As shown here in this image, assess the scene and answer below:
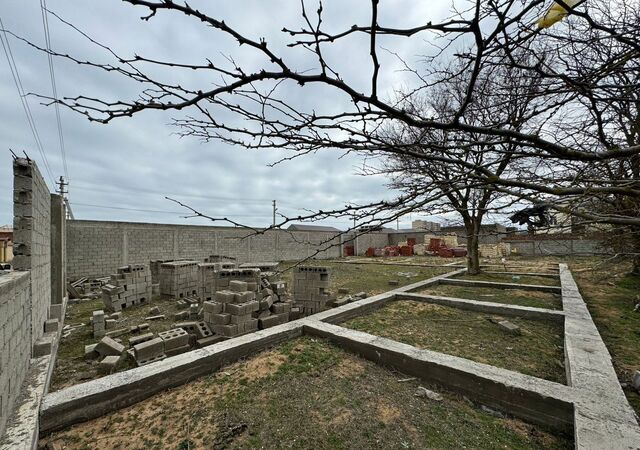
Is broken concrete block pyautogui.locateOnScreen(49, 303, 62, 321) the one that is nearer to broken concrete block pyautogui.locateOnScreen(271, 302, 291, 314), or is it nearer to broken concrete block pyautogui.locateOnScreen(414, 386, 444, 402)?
broken concrete block pyautogui.locateOnScreen(271, 302, 291, 314)

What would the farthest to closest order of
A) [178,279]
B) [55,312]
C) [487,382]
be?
[178,279], [55,312], [487,382]

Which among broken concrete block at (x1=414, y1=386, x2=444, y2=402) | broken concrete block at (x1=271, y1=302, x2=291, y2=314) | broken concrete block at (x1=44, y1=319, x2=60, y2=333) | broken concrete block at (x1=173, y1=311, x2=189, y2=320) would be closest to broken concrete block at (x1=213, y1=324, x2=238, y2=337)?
broken concrete block at (x1=271, y1=302, x2=291, y2=314)

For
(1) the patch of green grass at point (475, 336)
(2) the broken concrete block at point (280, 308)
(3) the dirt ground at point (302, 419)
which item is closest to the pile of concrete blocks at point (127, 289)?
(2) the broken concrete block at point (280, 308)

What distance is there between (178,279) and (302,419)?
24.9ft

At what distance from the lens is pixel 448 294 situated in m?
8.72

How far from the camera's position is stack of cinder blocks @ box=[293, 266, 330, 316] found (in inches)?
282

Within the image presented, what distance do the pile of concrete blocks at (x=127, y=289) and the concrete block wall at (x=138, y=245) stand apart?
2.96m

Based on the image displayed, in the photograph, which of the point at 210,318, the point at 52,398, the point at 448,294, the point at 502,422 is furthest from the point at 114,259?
the point at 502,422

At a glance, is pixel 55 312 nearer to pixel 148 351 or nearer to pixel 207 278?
pixel 207 278

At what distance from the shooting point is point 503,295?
27.2 ft

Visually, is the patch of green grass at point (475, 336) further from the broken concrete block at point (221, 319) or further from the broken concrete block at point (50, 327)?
the broken concrete block at point (50, 327)

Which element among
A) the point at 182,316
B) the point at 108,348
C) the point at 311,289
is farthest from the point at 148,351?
the point at 311,289

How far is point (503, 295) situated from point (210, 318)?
26.5 ft

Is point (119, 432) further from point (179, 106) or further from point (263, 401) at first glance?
point (179, 106)
